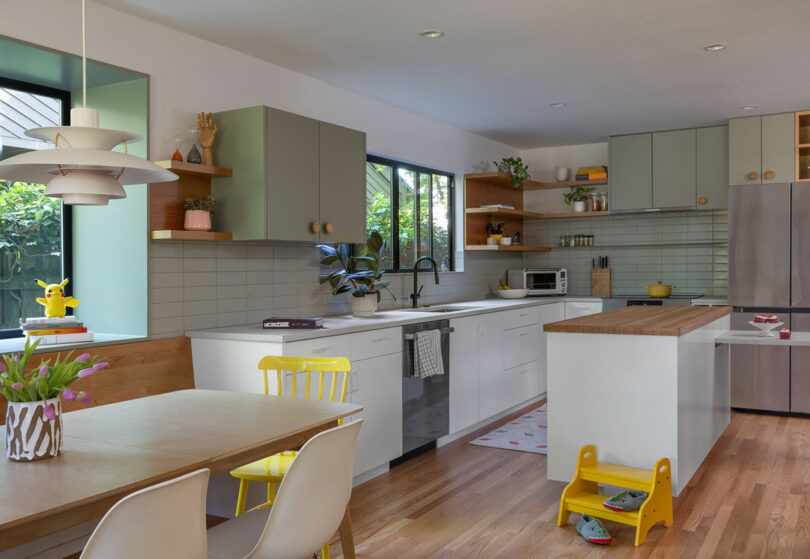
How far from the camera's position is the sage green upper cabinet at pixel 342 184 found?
3.93 metres

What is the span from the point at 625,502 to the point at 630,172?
13.0 feet

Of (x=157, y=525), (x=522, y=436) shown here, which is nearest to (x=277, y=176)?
(x=157, y=525)

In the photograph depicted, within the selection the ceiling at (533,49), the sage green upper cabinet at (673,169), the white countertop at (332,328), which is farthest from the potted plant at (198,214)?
the sage green upper cabinet at (673,169)

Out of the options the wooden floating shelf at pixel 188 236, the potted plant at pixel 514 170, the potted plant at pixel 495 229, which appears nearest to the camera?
the wooden floating shelf at pixel 188 236

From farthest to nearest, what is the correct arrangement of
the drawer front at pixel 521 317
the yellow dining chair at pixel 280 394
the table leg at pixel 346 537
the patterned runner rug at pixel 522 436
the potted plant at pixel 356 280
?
the drawer front at pixel 521 317 < the patterned runner rug at pixel 522 436 < the potted plant at pixel 356 280 < the yellow dining chair at pixel 280 394 < the table leg at pixel 346 537

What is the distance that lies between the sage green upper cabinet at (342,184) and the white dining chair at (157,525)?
2520mm

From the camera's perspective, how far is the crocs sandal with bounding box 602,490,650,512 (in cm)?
307

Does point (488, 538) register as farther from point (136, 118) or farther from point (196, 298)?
point (136, 118)

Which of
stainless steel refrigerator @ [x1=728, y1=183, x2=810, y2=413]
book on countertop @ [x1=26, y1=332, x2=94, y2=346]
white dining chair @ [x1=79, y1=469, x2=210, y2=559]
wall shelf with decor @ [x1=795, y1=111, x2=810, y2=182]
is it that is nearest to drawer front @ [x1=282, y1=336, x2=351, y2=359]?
book on countertop @ [x1=26, y1=332, x2=94, y2=346]

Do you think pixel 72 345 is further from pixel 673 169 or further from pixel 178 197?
pixel 673 169

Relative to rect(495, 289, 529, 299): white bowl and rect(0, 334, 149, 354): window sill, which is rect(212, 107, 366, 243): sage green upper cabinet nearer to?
rect(0, 334, 149, 354): window sill

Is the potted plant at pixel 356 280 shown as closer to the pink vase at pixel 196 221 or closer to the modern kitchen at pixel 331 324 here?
the modern kitchen at pixel 331 324

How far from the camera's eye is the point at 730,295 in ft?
18.7

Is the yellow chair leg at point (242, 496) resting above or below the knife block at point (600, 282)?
below
